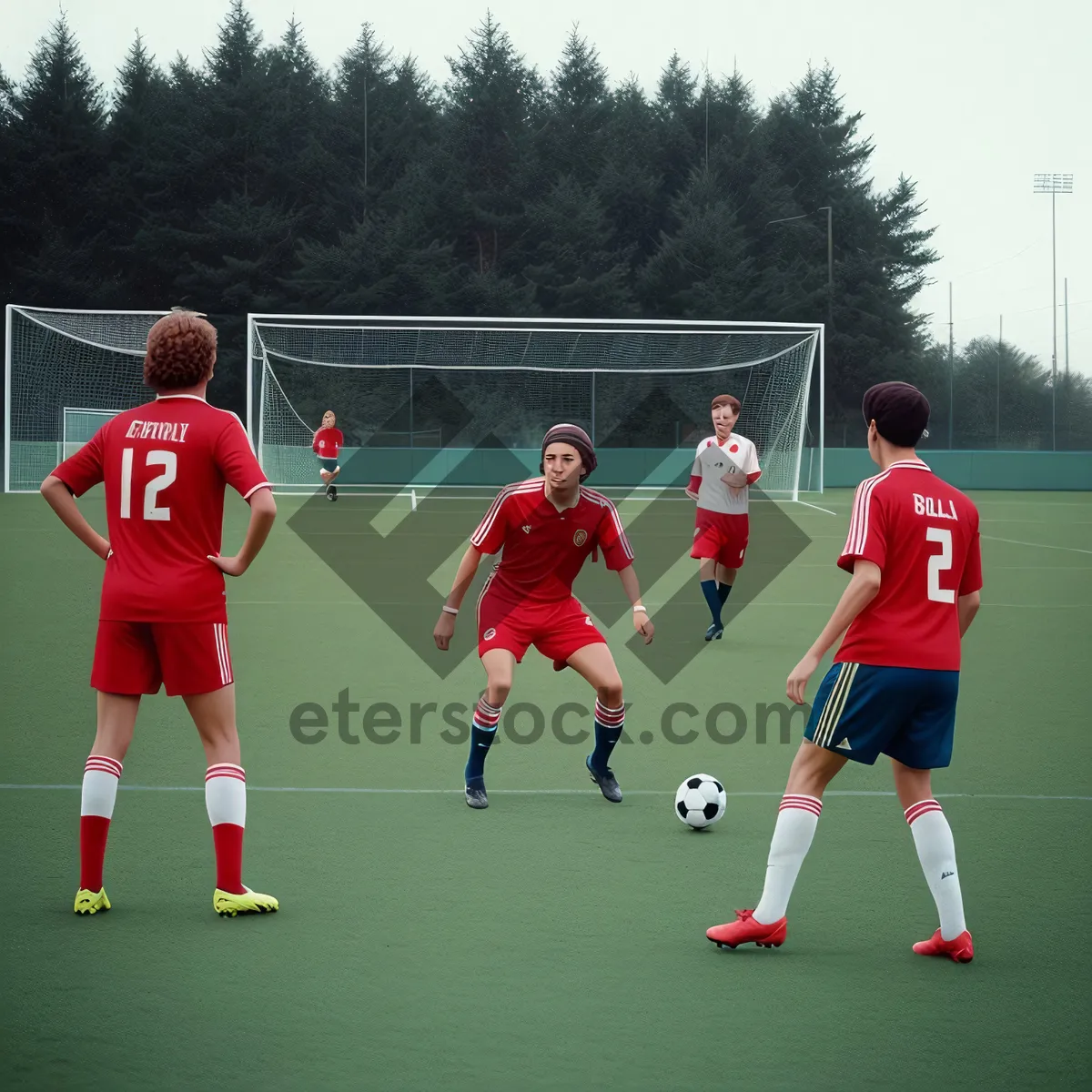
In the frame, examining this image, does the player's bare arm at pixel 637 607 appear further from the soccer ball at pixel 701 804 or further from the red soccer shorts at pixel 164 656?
the red soccer shorts at pixel 164 656

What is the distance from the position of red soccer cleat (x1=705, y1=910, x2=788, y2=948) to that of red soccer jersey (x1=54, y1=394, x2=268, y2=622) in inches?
71.4

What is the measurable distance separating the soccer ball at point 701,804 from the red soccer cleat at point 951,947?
140 cm

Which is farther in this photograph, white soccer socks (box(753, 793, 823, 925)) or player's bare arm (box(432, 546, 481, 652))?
player's bare arm (box(432, 546, 481, 652))

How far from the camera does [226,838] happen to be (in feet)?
14.4

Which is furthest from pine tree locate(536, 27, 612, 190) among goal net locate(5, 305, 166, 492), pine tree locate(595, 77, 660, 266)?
goal net locate(5, 305, 166, 492)

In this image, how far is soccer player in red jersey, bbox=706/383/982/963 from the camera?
13.0 feet

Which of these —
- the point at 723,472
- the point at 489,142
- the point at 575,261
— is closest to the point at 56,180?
the point at 489,142

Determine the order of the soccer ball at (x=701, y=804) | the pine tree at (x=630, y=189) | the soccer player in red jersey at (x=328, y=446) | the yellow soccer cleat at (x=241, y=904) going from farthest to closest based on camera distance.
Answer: the pine tree at (x=630, y=189), the soccer player in red jersey at (x=328, y=446), the soccer ball at (x=701, y=804), the yellow soccer cleat at (x=241, y=904)

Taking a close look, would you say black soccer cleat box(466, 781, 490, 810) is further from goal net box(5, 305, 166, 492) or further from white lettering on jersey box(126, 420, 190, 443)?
goal net box(5, 305, 166, 492)

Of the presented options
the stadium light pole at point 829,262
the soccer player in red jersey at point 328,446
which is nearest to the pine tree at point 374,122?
the stadium light pole at point 829,262

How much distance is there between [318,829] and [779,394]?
31.0m

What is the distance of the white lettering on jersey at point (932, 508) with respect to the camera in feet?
13.1

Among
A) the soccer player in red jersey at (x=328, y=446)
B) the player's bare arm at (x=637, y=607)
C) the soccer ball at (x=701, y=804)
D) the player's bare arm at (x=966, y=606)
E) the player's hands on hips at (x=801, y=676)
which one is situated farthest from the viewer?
the soccer player in red jersey at (x=328, y=446)

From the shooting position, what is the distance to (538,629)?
19.9 ft
